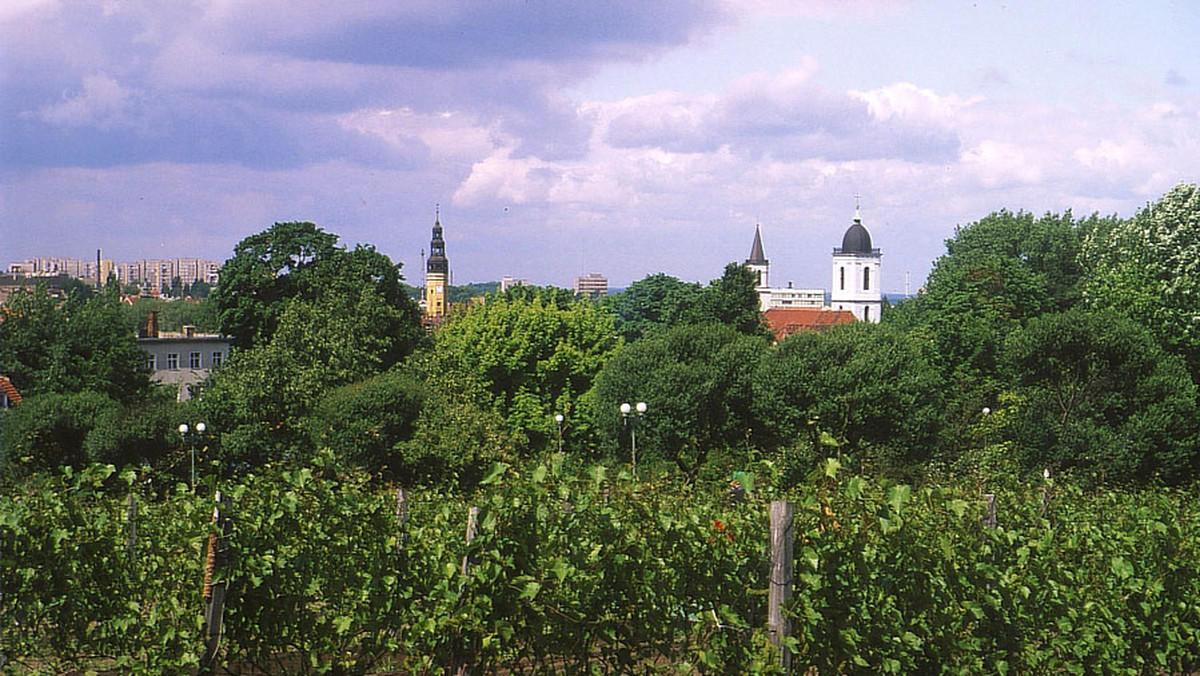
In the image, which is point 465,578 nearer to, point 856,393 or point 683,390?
point 856,393

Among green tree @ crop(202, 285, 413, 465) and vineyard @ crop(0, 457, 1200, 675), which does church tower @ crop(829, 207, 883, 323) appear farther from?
vineyard @ crop(0, 457, 1200, 675)

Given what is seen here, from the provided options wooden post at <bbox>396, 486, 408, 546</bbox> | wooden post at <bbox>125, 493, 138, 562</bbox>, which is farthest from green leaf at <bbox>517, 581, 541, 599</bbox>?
wooden post at <bbox>125, 493, 138, 562</bbox>

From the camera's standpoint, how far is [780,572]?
217 inches

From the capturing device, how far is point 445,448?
27.4 meters

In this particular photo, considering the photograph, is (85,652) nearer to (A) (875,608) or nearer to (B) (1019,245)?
(A) (875,608)

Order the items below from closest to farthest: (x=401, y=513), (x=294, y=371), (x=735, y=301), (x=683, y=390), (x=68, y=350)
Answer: (x=401, y=513) < (x=683, y=390) < (x=294, y=371) < (x=68, y=350) < (x=735, y=301)

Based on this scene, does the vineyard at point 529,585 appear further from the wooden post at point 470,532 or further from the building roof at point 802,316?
the building roof at point 802,316

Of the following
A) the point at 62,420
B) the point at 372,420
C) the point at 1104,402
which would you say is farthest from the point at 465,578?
the point at 62,420

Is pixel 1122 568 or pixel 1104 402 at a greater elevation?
pixel 1122 568

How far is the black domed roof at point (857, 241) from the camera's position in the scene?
111 meters

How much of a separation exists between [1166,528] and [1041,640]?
142 cm

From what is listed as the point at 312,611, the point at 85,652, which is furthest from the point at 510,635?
the point at 85,652

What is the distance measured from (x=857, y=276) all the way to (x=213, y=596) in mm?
109175

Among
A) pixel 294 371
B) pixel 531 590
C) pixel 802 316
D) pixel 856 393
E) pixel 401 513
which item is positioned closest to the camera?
pixel 531 590
